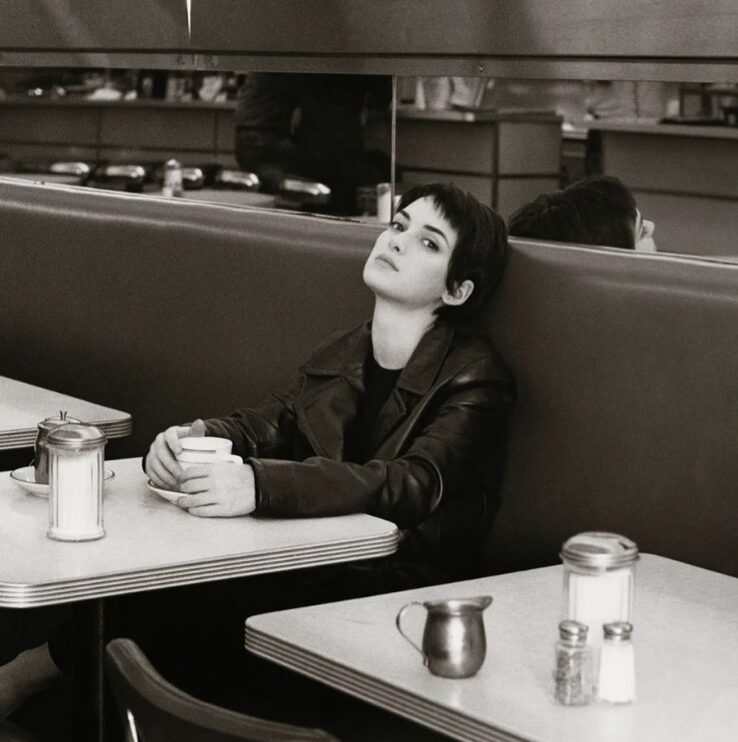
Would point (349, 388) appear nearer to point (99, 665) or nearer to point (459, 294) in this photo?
point (459, 294)

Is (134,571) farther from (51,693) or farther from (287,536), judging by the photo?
(51,693)

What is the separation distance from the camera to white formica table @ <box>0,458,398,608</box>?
2217mm

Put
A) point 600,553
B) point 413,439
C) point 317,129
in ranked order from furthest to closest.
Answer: point 317,129, point 413,439, point 600,553

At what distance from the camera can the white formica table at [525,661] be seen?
1780 millimetres

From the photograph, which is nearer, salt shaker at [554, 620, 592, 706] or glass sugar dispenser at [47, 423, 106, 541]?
salt shaker at [554, 620, 592, 706]

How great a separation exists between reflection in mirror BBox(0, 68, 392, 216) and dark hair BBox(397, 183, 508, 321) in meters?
0.68

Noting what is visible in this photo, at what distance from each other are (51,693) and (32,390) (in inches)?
32.3

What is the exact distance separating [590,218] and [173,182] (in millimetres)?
2853

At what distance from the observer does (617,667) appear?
5.97ft

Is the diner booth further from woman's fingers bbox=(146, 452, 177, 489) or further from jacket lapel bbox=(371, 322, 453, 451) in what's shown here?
jacket lapel bbox=(371, 322, 453, 451)

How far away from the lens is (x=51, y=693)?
3.16 meters

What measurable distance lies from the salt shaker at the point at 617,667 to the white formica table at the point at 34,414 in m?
1.66

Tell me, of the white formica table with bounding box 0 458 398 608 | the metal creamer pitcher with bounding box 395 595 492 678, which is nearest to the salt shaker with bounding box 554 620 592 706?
the metal creamer pitcher with bounding box 395 595 492 678

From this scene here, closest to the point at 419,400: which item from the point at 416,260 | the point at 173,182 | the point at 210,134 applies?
the point at 416,260
